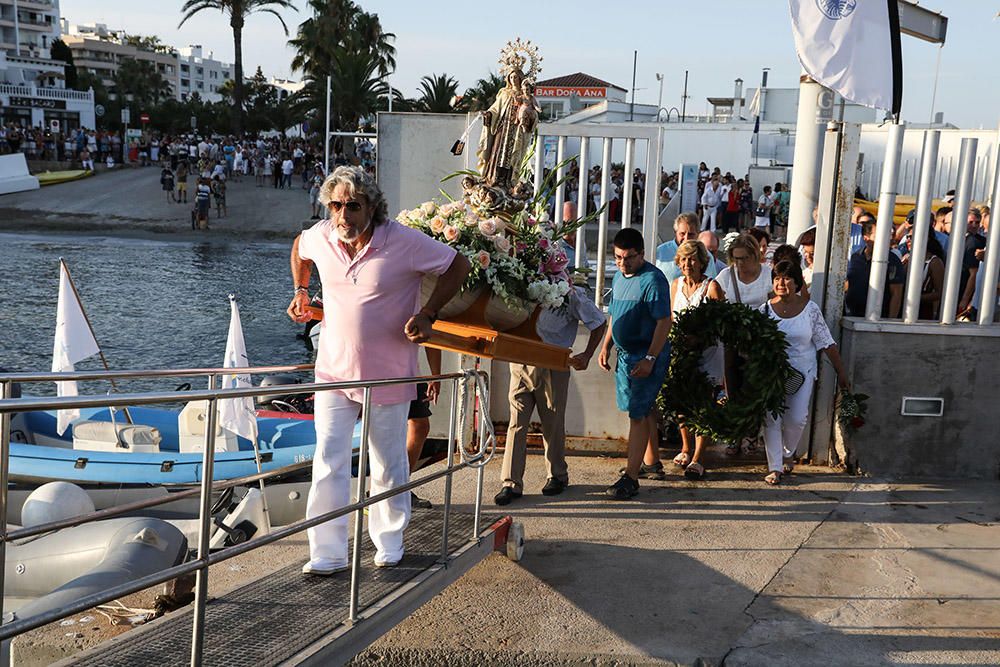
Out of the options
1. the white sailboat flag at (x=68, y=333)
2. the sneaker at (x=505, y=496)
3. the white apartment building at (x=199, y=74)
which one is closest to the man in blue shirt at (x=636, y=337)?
the sneaker at (x=505, y=496)

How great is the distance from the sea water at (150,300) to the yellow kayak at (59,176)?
36.5 feet

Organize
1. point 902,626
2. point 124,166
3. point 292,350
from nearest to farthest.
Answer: point 902,626 → point 292,350 → point 124,166

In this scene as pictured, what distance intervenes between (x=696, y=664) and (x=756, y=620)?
580 millimetres

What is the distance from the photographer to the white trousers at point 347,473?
4.66 metres

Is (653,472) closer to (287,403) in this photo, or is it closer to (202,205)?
(287,403)

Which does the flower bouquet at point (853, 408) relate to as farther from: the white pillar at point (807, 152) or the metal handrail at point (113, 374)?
the metal handrail at point (113, 374)

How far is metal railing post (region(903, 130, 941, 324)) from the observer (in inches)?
273

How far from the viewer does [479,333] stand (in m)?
5.43

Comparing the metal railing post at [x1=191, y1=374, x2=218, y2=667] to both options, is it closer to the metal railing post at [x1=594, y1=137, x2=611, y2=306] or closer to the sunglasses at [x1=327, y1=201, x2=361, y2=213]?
the sunglasses at [x1=327, y1=201, x2=361, y2=213]

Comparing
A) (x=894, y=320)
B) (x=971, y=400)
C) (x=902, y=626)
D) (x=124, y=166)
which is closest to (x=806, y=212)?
(x=894, y=320)

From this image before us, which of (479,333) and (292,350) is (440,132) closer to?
(479,333)

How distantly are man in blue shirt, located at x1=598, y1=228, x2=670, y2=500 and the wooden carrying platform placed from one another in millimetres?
816

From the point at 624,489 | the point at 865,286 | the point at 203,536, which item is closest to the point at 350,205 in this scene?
the point at 203,536

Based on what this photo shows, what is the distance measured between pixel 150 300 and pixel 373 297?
20495 mm
